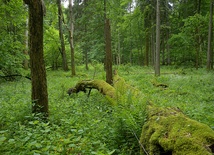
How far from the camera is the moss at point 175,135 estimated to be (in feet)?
8.11

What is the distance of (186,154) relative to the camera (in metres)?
2.40

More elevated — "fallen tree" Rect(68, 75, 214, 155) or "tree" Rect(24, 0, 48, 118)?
"tree" Rect(24, 0, 48, 118)

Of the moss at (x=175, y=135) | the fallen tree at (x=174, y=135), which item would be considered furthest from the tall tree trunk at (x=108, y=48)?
the moss at (x=175, y=135)

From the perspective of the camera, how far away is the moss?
97.3 inches

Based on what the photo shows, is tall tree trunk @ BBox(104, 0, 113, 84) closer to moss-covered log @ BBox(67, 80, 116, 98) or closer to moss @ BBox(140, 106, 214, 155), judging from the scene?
moss-covered log @ BBox(67, 80, 116, 98)

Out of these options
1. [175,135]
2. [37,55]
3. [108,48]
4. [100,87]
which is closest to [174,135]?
[175,135]

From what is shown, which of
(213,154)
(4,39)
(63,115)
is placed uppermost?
(4,39)

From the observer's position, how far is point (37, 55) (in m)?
4.81

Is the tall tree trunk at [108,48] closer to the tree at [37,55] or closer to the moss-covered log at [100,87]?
the moss-covered log at [100,87]

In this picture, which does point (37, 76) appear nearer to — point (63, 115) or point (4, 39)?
point (63, 115)

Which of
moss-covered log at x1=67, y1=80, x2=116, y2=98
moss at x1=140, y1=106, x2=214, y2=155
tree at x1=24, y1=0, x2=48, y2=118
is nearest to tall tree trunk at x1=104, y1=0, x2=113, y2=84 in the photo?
moss-covered log at x1=67, y1=80, x2=116, y2=98

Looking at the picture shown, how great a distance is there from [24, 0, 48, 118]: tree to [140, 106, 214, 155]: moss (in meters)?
→ 2.97

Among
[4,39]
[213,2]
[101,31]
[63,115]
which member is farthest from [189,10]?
[63,115]

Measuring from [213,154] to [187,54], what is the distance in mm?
25088
